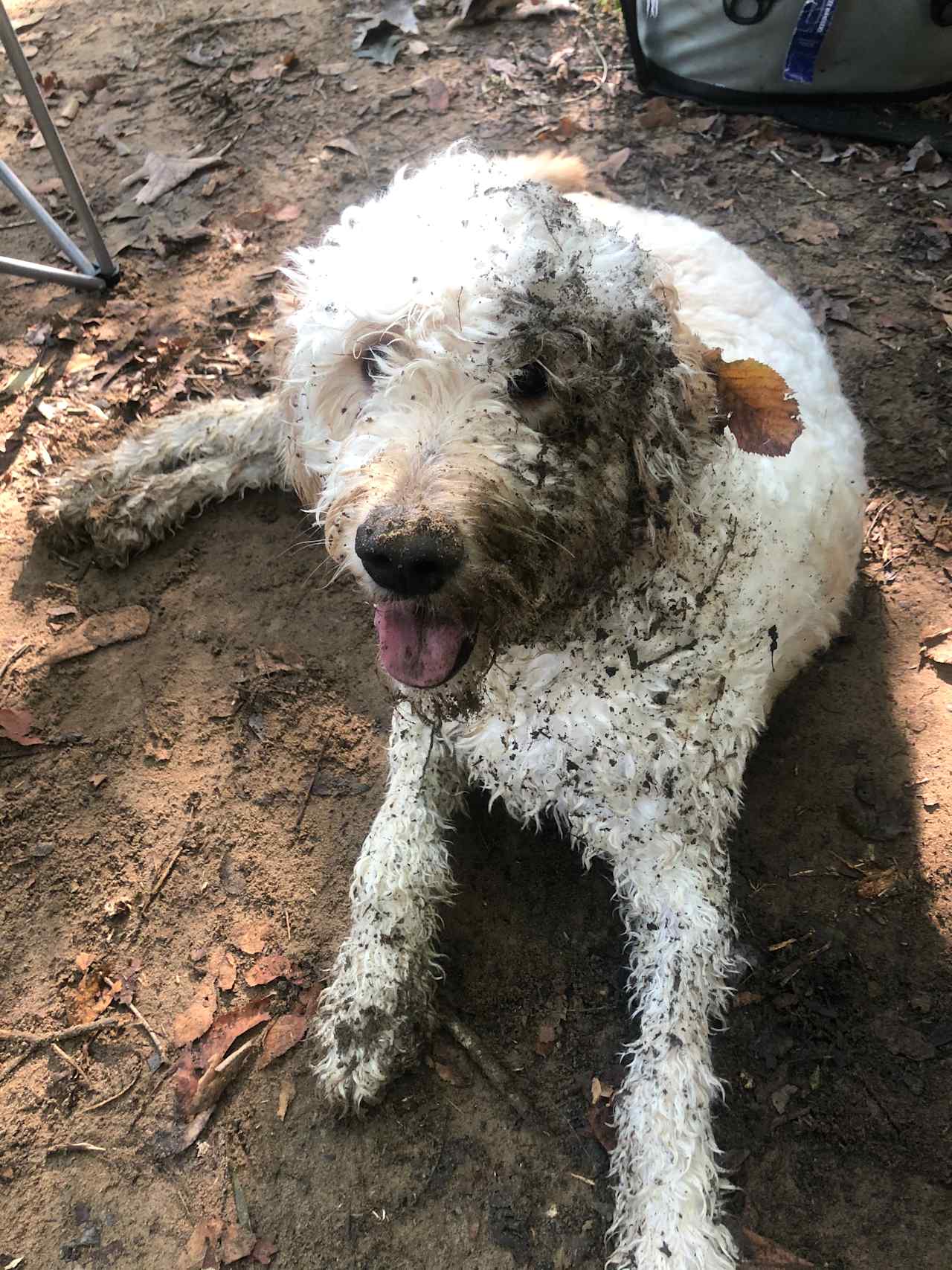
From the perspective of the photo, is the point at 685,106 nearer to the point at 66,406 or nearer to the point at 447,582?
the point at 66,406

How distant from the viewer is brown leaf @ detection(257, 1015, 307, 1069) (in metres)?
2.55

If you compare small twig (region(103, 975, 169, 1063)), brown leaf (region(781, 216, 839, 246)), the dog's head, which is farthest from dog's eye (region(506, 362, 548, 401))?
brown leaf (region(781, 216, 839, 246))

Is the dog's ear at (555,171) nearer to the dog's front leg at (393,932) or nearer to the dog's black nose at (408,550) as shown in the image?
the dog's black nose at (408,550)

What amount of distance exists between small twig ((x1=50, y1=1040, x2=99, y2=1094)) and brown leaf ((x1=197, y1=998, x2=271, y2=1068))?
0.31m

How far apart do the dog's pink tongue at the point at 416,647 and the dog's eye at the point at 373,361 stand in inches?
21.5

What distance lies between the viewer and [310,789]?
3070 millimetres

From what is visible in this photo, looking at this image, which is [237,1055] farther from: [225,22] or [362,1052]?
[225,22]

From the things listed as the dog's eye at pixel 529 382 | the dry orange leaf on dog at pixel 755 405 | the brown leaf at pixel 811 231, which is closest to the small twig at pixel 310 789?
the dog's eye at pixel 529 382

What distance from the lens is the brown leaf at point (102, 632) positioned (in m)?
3.37

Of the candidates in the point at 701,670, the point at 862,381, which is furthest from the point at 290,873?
the point at 862,381

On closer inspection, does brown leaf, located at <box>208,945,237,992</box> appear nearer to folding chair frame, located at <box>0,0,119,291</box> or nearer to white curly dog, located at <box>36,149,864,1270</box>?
white curly dog, located at <box>36,149,864,1270</box>

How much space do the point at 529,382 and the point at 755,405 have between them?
509mm

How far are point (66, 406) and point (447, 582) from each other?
325 cm

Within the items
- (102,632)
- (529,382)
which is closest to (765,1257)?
(529,382)
